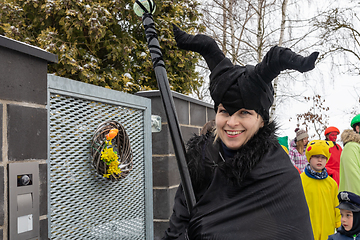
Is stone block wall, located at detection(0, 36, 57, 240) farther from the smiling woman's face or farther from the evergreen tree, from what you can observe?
the evergreen tree

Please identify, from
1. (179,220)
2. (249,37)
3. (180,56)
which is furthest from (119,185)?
(249,37)

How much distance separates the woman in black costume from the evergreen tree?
19.2 feet

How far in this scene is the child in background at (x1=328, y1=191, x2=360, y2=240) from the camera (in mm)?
2996

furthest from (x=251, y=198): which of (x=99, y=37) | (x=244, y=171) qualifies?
(x=99, y=37)

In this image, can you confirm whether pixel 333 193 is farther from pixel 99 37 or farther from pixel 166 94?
pixel 99 37

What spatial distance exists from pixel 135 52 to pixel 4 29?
3003 mm

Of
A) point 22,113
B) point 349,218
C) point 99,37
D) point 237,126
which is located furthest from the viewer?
point 99,37

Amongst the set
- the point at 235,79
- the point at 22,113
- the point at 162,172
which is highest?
the point at 235,79

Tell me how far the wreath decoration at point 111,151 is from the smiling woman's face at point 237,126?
121 cm

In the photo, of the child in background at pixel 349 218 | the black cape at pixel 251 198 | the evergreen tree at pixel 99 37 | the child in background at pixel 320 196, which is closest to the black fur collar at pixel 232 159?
the black cape at pixel 251 198

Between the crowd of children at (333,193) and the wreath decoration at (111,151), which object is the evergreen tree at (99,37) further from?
the crowd of children at (333,193)

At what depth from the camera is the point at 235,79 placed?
1.49 meters

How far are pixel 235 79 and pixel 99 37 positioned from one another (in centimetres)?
633

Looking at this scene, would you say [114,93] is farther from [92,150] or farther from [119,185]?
[119,185]
